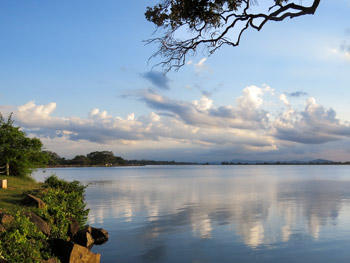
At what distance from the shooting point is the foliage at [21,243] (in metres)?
10.0

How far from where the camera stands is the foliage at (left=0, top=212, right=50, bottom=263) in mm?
10047

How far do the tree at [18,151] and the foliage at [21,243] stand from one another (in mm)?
30713

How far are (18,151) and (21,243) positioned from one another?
3296cm

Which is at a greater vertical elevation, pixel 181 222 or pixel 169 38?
pixel 169 38

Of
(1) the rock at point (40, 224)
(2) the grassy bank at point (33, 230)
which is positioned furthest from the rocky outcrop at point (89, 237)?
(1) the rock at point (40, 224)

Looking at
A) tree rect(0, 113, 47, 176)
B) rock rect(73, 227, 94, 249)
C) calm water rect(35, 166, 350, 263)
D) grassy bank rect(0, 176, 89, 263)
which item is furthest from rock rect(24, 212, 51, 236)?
tree rect(0, 113, 47, 176)

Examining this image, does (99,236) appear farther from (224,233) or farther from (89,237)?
(224,233)

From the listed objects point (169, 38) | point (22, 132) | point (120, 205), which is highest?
point (169, 38)

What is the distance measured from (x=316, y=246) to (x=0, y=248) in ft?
53.5

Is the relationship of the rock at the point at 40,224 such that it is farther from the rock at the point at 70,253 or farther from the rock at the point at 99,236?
the rock at the point at 99,236

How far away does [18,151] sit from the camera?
131 ft

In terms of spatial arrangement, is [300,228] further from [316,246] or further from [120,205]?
[120,205]

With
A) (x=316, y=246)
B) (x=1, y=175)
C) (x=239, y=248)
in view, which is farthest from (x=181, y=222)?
(x=1, y=175)

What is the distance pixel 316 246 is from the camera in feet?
60.6
